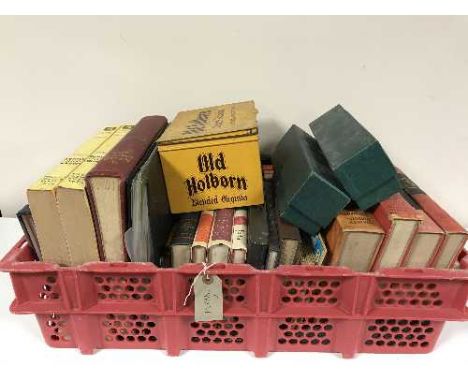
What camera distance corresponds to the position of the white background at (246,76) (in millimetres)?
727

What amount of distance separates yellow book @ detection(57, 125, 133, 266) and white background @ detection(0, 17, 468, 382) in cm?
19

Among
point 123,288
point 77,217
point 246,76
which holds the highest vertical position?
point 246,76

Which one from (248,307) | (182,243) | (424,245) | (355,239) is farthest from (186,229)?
(424,245)

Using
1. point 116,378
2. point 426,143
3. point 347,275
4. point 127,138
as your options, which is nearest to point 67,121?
point 127,138

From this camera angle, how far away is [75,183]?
1.70 ft

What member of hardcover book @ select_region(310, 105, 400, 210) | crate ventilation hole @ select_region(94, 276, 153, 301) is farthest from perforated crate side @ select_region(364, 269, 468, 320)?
crate ventilation hole @ select_region(94, 276, 153, 301)

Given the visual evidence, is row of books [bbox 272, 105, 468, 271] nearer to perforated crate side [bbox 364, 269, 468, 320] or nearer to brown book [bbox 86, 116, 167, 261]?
perforated crate side [bbox 364, 269, 468, 320]

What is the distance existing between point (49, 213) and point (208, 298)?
248 mm

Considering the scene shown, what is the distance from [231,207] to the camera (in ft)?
2.10

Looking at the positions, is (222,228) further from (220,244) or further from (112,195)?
(112,195)

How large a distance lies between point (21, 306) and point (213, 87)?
51cm

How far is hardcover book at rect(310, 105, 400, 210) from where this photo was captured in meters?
→ 0.51

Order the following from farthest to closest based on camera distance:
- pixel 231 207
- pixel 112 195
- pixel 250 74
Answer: pixel 250 74 < pixel 231 207 < pixel 112 195

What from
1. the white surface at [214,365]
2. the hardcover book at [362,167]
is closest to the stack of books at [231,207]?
the hardcover book at [362,167]
